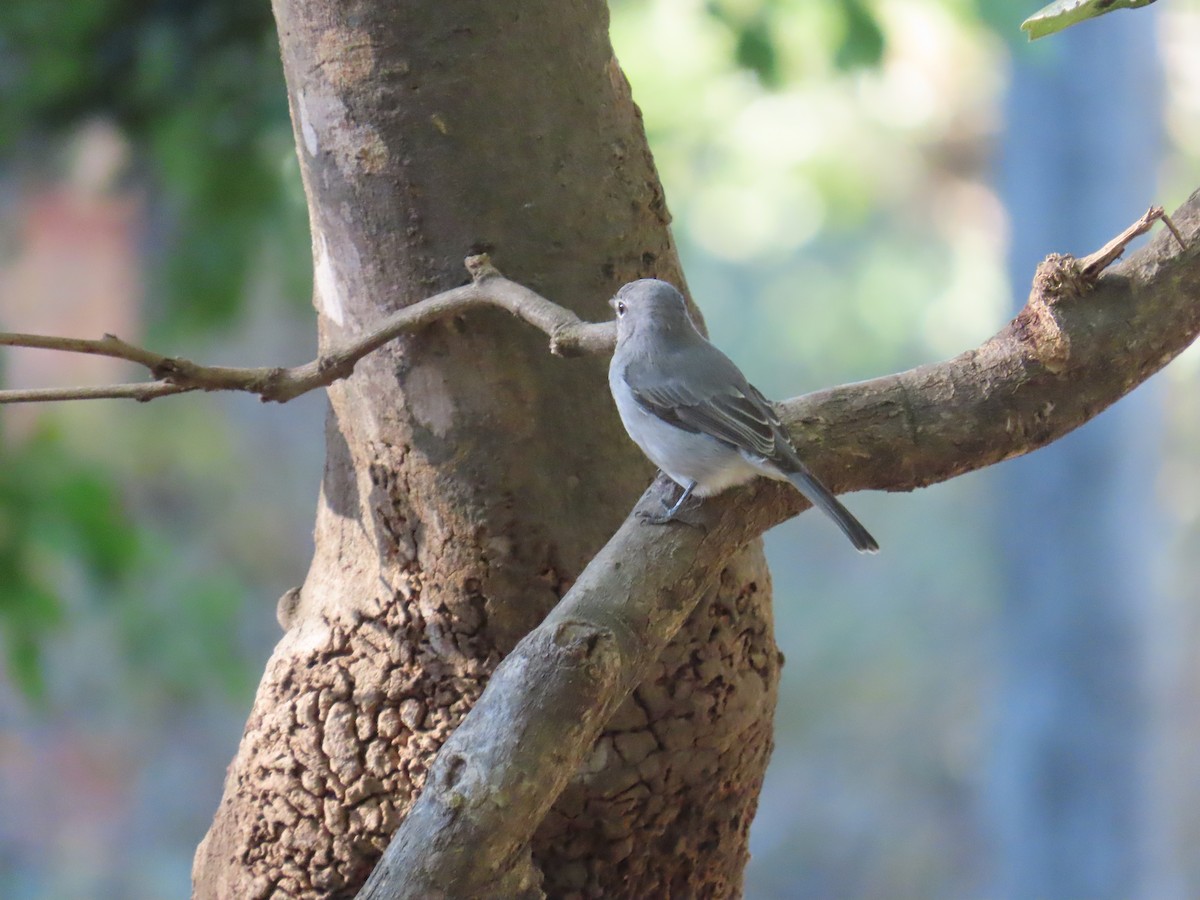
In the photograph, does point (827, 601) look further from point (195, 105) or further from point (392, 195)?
point (392, 195)

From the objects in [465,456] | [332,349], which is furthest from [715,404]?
[332,349]

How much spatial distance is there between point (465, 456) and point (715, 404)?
13.4 inches

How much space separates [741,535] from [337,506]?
1.86ft

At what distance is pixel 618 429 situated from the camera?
148cm

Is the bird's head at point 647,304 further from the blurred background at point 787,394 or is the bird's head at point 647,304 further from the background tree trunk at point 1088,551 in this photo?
the background tree trunk at point 1088,551

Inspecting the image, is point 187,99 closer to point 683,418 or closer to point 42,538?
point 42,538

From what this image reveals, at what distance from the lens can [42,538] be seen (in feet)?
7.64

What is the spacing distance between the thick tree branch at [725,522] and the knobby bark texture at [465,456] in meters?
0.20

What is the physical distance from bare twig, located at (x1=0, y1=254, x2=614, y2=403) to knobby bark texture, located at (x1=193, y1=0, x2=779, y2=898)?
6 cm

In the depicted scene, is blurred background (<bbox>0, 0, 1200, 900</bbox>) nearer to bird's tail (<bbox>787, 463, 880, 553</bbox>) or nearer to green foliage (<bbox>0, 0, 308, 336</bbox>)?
green foliage (<bbox>0, 0, 308, 336</bbox>)

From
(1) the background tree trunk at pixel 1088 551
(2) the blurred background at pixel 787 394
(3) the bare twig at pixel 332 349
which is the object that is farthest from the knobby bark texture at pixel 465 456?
(1) the background tree trunk at pixel 1088 551

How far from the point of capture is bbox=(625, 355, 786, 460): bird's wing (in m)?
1.37

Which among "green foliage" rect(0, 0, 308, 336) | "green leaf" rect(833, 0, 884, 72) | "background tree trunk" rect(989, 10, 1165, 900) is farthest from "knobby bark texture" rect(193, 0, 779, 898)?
"background tree trunk" rect(989, 10, 1165, 900)

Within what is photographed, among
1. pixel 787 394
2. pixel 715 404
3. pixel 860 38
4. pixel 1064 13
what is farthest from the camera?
pixel 787 394
